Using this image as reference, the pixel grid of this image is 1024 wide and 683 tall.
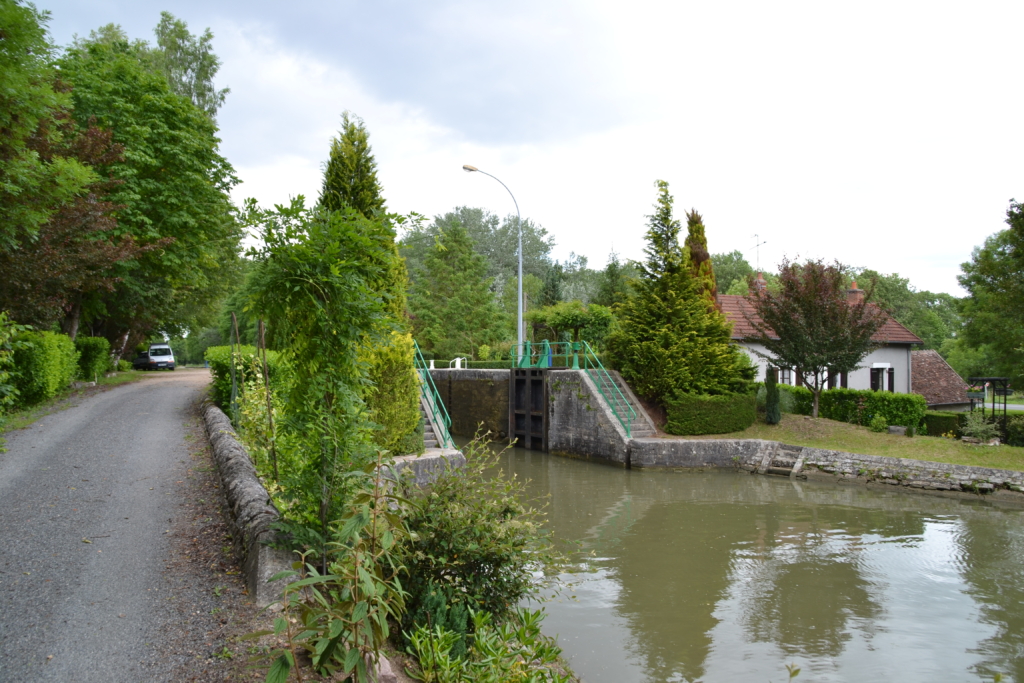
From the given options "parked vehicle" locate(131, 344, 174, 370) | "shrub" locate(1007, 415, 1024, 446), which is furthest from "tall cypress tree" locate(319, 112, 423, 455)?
"parked vehicle" locate(131, 344, 174, 370)

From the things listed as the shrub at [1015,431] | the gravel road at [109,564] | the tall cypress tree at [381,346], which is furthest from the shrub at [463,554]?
the shrub at [1015,431]

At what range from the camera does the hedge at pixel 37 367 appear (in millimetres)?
13027

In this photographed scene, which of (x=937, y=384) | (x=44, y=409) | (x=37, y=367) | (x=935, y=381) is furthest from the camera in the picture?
(x=935, y=381)

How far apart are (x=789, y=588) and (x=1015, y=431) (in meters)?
11.3

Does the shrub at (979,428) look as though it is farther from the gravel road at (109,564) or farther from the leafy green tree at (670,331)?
the gravel road at (109,564)

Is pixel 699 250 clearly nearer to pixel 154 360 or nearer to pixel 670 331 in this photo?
pixel 670 331

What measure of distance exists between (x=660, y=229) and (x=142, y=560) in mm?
16010

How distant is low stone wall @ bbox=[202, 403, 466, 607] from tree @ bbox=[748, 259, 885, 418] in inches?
541

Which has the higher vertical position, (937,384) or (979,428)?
(937,384)

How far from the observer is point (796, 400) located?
20.0 meters

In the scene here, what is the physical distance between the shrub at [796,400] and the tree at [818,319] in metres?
1.81

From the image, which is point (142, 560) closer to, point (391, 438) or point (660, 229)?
point (391, 438)

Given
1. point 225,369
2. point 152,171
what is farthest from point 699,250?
point 152,171

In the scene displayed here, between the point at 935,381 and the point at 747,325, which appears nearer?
the point at 747,325
